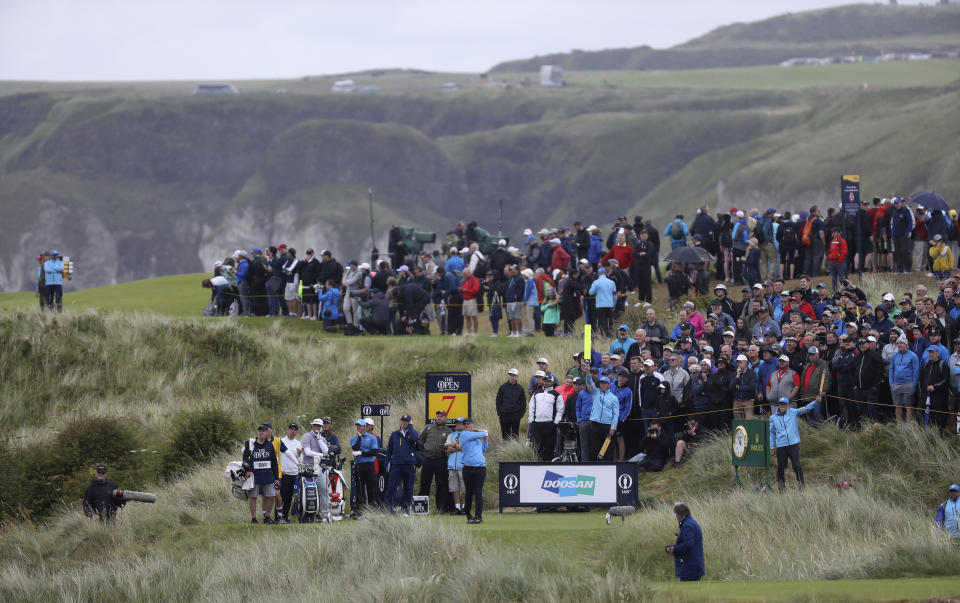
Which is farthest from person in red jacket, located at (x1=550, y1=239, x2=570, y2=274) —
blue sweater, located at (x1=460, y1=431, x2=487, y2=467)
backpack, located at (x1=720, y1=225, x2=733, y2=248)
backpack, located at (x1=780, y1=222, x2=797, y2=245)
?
blue sweater, located at (x1=460, y1=431, x2=487, y2=467)

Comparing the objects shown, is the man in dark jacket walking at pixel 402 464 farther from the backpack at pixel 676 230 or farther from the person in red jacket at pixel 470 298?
the backpack at pixel 676 230

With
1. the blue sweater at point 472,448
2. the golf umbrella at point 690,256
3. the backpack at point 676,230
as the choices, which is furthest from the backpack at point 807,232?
the blue sweater at point 472,448

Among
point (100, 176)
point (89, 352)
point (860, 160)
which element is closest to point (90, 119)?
point (100, 176)

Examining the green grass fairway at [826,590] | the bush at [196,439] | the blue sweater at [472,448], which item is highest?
the blue sweater at [472,448]

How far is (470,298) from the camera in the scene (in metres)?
33.3

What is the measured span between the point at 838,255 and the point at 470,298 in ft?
30.0

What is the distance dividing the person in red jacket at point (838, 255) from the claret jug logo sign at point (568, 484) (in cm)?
1219

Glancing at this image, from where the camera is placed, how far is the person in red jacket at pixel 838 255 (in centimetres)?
3006

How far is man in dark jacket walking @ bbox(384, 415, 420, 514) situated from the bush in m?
8.61

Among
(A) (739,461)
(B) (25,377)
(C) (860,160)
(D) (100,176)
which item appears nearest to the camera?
(A) (739,461)

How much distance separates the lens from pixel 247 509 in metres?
23.1

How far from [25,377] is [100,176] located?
5299 inches

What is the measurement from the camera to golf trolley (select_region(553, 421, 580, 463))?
23641 millimetres

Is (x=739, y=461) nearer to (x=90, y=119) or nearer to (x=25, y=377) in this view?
(x=25, y=377)
